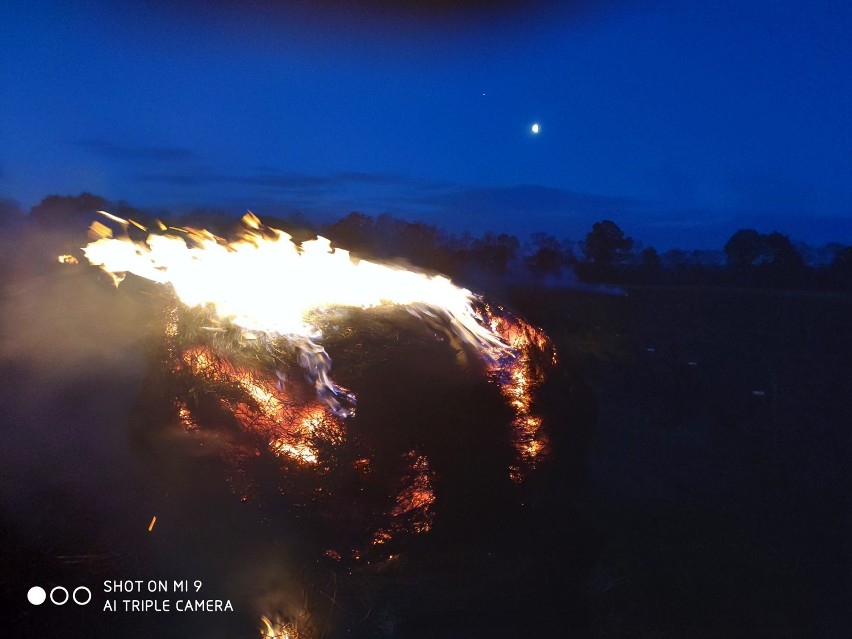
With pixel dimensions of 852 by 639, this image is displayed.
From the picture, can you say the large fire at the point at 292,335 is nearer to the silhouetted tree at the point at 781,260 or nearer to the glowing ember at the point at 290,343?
the glowing ember at the point at 290,343

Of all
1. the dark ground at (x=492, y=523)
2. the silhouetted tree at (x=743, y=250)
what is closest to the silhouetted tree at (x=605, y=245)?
the silhouetted tree at (x=743, y=250)

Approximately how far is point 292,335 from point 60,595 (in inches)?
97.1

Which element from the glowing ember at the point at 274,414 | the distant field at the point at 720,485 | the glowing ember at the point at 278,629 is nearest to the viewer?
the glowing ember at the point at 278,629

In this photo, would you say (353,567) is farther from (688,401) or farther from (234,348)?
(688,401)

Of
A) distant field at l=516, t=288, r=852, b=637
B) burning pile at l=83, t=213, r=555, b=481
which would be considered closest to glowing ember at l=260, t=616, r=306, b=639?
burning pile at l=83, t=213, r=555, b=481

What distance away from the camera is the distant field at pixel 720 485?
164 inches

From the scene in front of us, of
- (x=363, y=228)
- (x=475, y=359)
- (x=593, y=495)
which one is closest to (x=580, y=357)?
(x=593, y=495)

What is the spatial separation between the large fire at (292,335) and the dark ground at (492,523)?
0.35m

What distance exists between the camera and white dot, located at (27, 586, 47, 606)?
399 cm

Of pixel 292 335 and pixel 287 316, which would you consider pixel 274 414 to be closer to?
pixel 292 335

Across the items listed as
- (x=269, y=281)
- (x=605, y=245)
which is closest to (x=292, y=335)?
(x=269, y=281)

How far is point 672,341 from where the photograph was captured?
42.1 ft

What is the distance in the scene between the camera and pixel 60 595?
13.3 feet

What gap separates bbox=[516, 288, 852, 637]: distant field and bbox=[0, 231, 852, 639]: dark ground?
22mm
